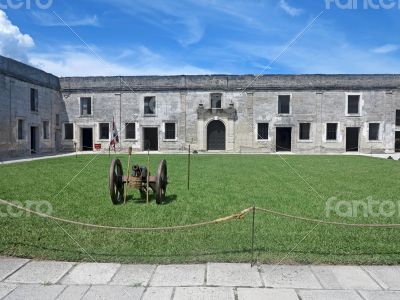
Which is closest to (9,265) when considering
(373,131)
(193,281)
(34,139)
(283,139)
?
(193,281)

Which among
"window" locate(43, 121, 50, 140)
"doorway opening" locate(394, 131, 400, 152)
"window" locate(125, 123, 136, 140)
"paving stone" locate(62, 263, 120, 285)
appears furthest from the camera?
"window" locate(125, 123, 136, 140)

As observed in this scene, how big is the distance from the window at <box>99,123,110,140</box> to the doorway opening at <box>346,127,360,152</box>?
64.3 ft

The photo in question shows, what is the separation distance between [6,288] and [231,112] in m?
24.9

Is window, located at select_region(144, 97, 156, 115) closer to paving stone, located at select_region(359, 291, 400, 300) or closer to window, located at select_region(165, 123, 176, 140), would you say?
window, located at select_region(165, 123, 176, 140)

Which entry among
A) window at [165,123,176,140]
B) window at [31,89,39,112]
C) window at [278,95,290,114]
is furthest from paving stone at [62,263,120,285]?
window at [278,95,290,114]

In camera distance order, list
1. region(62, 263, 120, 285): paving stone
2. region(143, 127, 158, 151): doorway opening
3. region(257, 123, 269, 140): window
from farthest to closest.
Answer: region(143, 127, 158, 151): doorway opening → region(257, 123, 269, 140): window → region(62, 263, 120, 285): paving stone

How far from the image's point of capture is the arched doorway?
2841cm

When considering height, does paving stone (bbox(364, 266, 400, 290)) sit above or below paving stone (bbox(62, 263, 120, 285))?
above

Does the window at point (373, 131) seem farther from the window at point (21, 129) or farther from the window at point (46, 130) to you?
the window at point (21, 129)

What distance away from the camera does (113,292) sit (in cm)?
368

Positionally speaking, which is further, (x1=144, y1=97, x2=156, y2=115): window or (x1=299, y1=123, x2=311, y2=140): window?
(x1=144, y1=97, x2=156, y2=115): window

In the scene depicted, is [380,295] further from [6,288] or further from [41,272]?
[6,288]

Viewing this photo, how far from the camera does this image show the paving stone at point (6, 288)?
364 centimetres

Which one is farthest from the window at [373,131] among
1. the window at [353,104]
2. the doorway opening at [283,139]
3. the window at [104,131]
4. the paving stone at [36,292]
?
the paving stone at [36,292]
